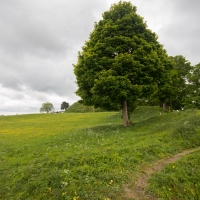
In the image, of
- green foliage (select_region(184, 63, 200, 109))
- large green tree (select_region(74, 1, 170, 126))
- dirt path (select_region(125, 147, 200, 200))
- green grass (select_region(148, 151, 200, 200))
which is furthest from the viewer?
green foliage (select_region(184, 63, 200, 109))

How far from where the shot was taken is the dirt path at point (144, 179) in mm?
6496

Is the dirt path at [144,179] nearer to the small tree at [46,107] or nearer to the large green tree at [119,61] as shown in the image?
the large green tree at [119,61]

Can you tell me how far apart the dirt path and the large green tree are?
27.1ft

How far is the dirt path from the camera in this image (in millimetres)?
6496

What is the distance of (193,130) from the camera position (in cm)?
1267

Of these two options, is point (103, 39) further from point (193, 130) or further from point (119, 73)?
point (193, 130)

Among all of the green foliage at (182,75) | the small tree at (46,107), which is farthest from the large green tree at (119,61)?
the small tree at (46,107)

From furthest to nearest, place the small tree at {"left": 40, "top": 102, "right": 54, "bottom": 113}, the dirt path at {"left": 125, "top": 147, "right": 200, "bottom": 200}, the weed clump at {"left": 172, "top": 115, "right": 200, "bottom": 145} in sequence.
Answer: the small tree at {"left": 40, "top": 102, "right": 54, "bottom": 113}
the weed clump at {"left": 172, "top": 115, "right": 200, "bottom": 145}
the dirt path at {"left": 125, "top": 147, "right": 200, "bottom": 200}

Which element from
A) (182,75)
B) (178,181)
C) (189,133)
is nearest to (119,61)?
(189,133)

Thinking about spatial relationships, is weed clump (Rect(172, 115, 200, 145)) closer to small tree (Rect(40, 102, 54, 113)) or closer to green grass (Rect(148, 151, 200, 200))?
green grass (Rect(148, 151, 200, 200))

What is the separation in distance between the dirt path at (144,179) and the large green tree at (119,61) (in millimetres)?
8257

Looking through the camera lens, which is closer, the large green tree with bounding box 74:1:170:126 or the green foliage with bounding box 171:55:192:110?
the large green tree with bounding box 74:1:170:126

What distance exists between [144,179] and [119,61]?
12697 millimetres

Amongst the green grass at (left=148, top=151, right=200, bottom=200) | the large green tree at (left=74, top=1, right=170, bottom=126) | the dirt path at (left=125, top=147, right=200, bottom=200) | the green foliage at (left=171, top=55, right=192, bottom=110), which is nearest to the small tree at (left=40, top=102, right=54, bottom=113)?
the green foliage at (left=171, top=55, right=192, bottom=110)
